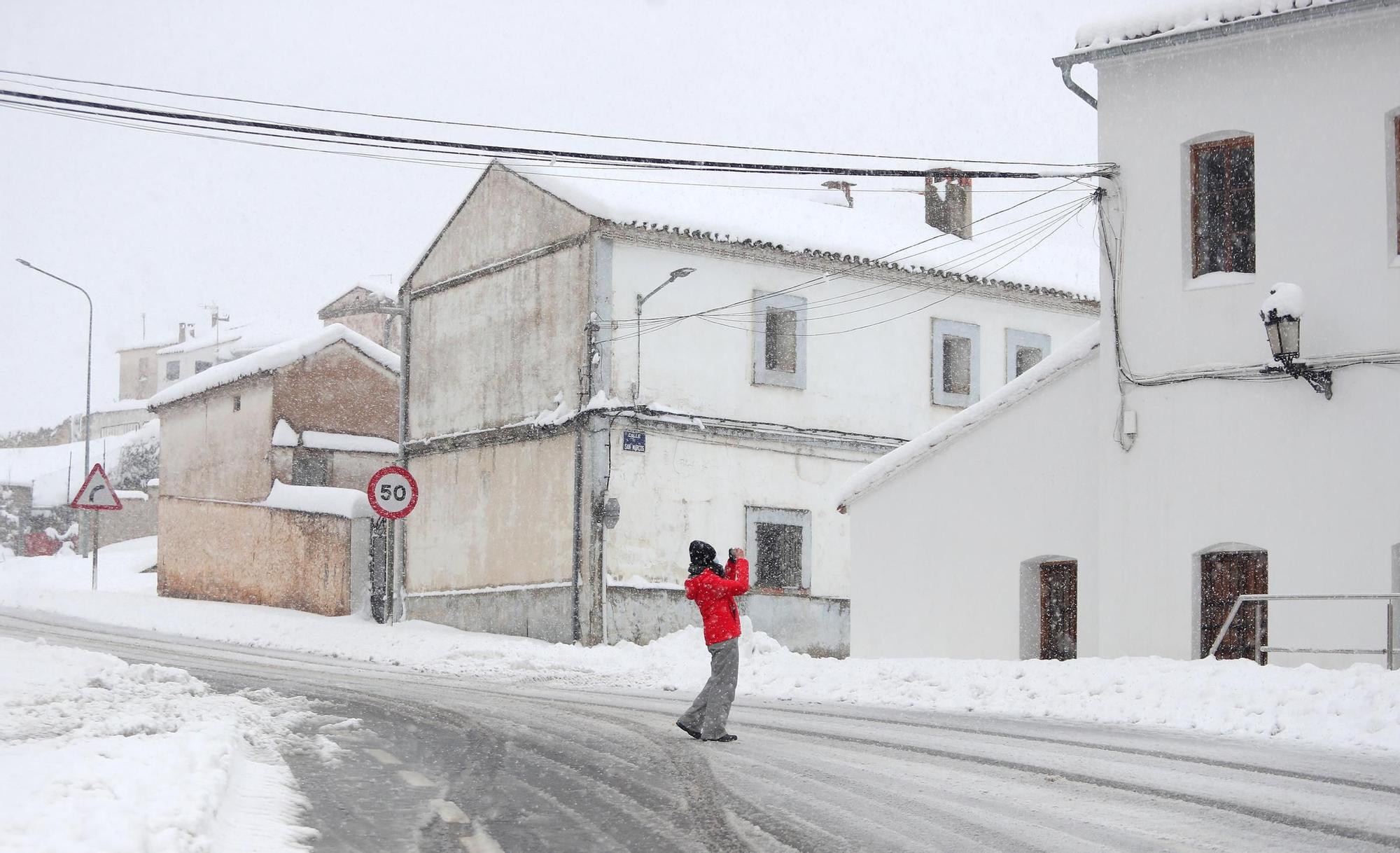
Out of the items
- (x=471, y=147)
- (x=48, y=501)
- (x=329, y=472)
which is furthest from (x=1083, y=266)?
(x=48, y=501)

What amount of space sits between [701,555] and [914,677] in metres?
4.91

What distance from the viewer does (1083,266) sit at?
3825cm

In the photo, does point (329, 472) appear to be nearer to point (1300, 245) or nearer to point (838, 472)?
point (838, 472)

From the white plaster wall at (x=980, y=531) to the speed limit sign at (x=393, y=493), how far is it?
6847mm

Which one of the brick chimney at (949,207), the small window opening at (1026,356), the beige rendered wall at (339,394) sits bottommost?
the beige rendered wall at (339,394)

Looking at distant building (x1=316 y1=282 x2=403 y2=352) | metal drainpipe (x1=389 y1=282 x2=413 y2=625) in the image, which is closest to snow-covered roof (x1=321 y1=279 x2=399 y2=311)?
distant building (x1=316 y1=282 x2=403 y2=352)

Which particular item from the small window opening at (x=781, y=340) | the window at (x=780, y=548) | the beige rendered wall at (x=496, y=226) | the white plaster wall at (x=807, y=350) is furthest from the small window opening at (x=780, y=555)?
the beige rendered wall at (x=496, y=226)

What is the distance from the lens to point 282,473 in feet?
115

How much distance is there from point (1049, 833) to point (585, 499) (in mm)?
20042

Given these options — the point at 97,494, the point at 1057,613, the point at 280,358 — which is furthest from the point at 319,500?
the point at 1057,613

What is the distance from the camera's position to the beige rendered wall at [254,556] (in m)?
32.8

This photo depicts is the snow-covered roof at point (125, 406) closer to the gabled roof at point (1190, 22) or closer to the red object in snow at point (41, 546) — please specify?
the red object in snow at point (41, 546)

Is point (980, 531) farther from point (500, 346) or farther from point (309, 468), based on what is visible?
point (309, 468)

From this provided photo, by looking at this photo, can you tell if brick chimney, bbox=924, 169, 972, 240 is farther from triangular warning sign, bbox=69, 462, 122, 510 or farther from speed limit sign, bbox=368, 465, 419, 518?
triangular warning sign, bbox=69, 462, 122, 510
